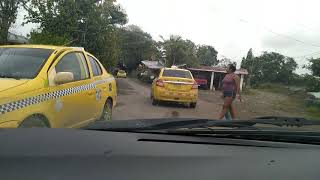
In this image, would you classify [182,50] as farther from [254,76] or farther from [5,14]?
[5,14]

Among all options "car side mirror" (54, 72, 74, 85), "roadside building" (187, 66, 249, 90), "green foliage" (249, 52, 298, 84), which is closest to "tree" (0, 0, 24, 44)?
"car side mirror" (54, 72, 74, 85)

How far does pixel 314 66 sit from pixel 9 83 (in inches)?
1451

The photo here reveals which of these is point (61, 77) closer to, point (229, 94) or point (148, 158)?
point (148, 158)

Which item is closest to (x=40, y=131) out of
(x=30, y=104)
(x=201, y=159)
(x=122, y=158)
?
(x=122, y=158)

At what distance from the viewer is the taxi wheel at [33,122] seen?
18.3ft

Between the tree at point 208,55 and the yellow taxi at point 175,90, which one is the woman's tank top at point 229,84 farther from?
the tree at point 208,55

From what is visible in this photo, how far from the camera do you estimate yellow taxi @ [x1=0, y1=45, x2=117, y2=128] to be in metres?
5.48

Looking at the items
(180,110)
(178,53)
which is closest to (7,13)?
(180,110)

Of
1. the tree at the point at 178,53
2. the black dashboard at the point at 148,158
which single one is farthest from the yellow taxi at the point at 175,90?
the tree at the point at 178,53

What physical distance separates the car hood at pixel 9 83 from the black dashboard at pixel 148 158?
8.95 feet

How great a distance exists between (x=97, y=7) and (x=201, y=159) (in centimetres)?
2507

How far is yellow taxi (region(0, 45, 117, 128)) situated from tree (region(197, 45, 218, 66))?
74.2 metres

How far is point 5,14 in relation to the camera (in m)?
25.1

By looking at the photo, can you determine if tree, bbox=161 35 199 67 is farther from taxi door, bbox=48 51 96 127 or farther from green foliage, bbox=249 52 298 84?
taxi door, bbox=48 51 96 127
